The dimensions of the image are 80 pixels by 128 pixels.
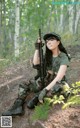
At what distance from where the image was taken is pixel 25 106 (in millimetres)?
5141

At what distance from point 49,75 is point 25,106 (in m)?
0.78

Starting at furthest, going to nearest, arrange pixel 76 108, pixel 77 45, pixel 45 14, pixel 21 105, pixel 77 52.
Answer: pixel 45 14 → pixel 77 45 → pixel 77 52 → pixel 21 105 → pixel 76 108

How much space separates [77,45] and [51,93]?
4693mm

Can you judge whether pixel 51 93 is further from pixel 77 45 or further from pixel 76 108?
pixel 77 45

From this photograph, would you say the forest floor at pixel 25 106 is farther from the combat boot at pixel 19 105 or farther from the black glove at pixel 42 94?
the black glove at pixel 42 94

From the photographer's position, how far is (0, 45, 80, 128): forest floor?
4395mm

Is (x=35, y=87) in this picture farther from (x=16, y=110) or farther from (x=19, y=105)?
(x=16, y=110)

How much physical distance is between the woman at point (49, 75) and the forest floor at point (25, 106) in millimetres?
185

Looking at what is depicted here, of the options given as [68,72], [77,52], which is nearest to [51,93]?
[68,72]

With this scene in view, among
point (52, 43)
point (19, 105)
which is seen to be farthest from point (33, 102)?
point (52, 43)

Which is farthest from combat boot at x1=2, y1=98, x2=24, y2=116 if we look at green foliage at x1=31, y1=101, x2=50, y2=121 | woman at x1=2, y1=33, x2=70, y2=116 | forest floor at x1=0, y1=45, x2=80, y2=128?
green foliage at x1=31, y1=101, x2=50, y2=121

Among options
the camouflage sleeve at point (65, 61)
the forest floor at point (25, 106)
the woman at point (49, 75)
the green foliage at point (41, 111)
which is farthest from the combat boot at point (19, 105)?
the camouflage sleeve at point (65, 61)

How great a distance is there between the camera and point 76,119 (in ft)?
14.4

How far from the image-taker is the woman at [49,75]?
15.6 feet
